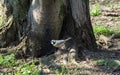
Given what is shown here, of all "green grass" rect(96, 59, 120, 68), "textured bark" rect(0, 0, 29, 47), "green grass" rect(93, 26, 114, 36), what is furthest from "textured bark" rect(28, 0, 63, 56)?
"green grass" rect(93, 26, 114, 36)

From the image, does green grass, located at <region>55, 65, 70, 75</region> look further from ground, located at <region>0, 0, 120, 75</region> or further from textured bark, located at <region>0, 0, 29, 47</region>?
textured bark, located at <region>0, 0, 29, 47</region>

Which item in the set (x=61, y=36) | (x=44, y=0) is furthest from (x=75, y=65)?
(x=44, y=0)

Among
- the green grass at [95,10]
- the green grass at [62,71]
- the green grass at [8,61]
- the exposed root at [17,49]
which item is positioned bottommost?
the green grass at [62,71]

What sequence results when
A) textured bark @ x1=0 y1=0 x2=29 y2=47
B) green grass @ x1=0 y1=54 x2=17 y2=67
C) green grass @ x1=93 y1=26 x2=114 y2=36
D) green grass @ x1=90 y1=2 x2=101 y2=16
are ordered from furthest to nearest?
green grass @ x1=90 y1=2 x2=101 y2=16, green grass @ x1=93 y1=26 x2=114 y2=36, textured bark @ x1=0 y1=0 x2=29 y2=47, green grass @ x1=0 y1=54 x2=17 y2=67

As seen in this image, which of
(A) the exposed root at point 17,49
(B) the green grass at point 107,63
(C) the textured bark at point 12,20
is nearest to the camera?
(B) the green grass at point 107,63

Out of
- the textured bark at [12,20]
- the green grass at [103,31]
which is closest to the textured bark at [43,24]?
the textured bark at [12,20]

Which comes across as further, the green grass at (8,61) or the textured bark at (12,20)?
the textured bark at (12,20)

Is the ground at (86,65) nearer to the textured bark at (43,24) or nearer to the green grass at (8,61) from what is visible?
the green grass at (8,61)

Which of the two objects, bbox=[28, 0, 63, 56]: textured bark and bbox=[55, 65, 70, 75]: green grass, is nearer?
bbox=[55, 65, 70, 75]: green grass

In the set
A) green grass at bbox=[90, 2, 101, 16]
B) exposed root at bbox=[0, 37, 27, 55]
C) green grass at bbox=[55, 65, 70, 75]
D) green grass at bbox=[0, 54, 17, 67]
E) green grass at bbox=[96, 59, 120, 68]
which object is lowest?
green grass at bbox=[55, 65, 70, 75]

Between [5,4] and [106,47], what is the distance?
188 cm

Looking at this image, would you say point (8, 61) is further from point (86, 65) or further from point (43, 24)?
point (86, 65)

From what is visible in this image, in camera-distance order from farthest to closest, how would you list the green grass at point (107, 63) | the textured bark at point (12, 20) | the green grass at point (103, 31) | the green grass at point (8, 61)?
1. the green grass at point (103, 31)
2. the textured bark at point (12, 20)
3. the green grass at point (8, 61)
4. the green grass at point (107, 63)

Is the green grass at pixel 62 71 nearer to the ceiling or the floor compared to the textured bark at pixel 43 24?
nearer to the floor
